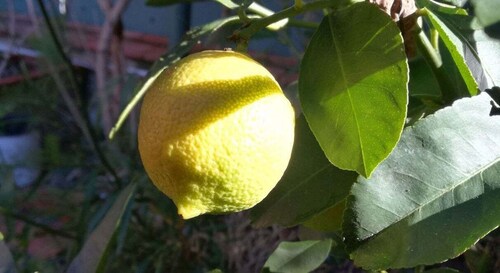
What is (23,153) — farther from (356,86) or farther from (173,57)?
(356,86)

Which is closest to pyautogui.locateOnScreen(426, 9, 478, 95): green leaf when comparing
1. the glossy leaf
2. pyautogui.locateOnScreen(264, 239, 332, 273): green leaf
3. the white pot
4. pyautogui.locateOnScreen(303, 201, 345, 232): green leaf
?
the glossy leaf

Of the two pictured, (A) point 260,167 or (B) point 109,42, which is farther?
(B) point 109,42

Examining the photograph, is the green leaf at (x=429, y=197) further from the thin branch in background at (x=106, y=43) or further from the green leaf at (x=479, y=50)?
the thin branch in background at (x=106, y=43)

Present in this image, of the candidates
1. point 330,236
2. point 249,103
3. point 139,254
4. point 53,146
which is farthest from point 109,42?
point 249,103

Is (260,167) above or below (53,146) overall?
above

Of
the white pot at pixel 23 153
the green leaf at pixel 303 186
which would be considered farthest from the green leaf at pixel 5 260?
the white pot at pixel 23 153

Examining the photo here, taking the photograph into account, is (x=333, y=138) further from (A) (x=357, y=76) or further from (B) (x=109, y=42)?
(B) (x=109, y=42)
